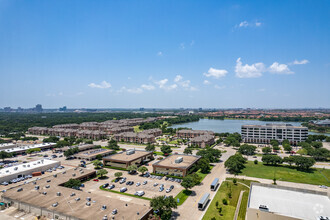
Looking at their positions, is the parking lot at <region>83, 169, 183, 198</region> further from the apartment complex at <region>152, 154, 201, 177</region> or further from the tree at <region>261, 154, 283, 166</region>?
the tree at <region>261, 154, 283, 166</region>

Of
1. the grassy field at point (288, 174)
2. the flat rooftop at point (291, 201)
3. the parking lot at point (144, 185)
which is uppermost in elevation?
the flat rooftop at point (291, 201)

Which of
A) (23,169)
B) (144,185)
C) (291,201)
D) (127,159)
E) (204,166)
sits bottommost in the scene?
(144,185)

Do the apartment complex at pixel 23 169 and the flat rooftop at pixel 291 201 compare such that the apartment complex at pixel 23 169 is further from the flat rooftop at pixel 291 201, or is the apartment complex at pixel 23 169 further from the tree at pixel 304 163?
the tree at pixel 304 163

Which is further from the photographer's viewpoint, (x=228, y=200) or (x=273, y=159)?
(x=273, y=159)

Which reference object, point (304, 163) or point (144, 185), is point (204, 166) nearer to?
point (144, 185)

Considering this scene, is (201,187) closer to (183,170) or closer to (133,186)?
(183,170)

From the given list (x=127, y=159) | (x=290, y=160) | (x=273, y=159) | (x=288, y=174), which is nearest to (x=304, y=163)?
(x=290, y=160)

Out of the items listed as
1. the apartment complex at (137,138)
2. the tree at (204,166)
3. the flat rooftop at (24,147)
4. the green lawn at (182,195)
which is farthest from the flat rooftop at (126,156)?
the flat rooftop at (24,147)
